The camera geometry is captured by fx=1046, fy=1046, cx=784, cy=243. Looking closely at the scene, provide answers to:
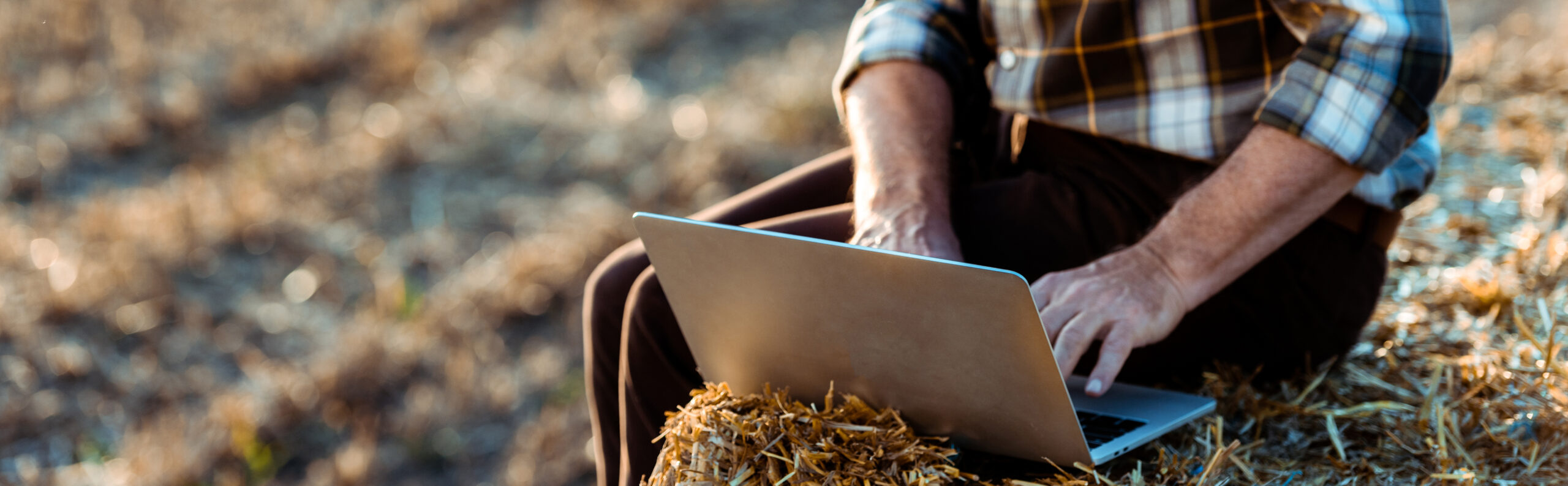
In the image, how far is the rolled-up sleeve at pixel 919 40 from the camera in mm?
1539

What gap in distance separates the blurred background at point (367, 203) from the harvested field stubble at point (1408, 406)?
25 millimetres

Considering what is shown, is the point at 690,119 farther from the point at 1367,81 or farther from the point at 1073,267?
the point at 1367,81

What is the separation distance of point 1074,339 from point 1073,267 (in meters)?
0.31

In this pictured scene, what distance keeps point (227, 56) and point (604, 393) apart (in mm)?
4085

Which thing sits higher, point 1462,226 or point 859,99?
point 859,99

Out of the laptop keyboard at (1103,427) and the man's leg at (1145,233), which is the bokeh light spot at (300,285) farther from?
the laptop keyboard at (1103,427)

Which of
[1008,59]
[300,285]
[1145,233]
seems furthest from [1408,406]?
[300,285]

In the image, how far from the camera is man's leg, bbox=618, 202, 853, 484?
4.28ft

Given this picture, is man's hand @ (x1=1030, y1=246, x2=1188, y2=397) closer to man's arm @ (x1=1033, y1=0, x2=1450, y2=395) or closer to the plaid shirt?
man's arm @ (x1=1033, y1=0, x2=1450, y2=395)

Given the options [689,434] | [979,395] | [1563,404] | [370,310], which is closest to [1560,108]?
[1563,404]

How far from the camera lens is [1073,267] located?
1.39 m

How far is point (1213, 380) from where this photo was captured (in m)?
1.38

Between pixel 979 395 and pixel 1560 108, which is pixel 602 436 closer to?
pixel 979 395

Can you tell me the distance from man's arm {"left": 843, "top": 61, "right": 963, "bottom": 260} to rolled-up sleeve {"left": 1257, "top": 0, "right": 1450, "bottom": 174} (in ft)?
1.37
